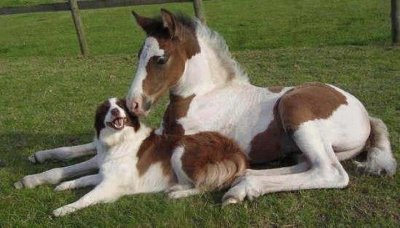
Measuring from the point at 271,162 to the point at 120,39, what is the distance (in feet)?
46.0

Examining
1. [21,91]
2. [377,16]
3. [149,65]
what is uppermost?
[149,65]

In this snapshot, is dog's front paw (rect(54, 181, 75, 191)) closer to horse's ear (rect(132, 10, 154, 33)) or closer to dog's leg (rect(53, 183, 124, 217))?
dog's leg (rect(53, 183, 124, 217))

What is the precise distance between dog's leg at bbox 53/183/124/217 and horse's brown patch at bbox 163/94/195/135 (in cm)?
79

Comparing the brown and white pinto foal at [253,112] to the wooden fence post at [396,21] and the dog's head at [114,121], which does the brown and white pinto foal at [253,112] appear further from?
the wooden fence post at [396,21]

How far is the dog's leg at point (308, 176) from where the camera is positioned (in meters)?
4.46

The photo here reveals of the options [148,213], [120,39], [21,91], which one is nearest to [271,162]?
[148,213]

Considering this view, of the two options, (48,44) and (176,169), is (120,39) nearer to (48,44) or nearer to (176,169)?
(48,44)

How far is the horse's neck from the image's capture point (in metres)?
5.13

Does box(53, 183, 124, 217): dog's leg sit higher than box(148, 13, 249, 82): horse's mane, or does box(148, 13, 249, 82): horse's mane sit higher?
box(148, 13, 249, 82): horse's mane

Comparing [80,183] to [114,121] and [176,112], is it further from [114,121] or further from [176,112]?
[176,112]

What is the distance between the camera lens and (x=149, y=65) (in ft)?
15.9

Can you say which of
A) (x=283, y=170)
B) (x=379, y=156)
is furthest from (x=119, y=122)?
(x=379, y=156)

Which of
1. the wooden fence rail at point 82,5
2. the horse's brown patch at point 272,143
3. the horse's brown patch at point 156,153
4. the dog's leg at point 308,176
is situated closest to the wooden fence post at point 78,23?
the wooden fence rail at point 82,5

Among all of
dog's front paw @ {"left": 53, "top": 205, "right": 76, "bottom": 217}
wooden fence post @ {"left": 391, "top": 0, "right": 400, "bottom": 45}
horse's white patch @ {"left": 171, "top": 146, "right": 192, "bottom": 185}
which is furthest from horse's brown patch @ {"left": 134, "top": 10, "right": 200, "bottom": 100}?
wooden fence post @ {"left": 391, "top": 0, "right": 400, "bottom": 45}
